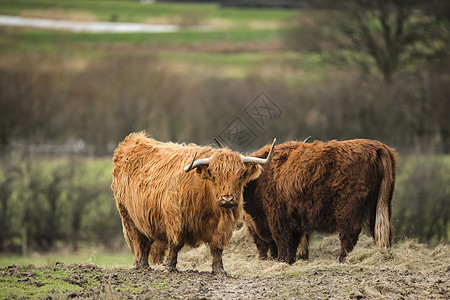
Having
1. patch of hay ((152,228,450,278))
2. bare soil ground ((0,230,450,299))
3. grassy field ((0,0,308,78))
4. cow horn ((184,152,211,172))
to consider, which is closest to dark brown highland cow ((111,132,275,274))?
cow horn ((184,152,211,172))

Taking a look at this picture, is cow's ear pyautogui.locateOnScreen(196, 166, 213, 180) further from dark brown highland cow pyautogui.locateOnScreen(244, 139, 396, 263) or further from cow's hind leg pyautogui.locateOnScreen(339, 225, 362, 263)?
cow's hind leg pyautogui.locateOnScreen(339, 225, 362, 263)

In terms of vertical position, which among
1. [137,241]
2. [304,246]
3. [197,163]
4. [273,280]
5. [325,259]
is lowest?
[325,259]

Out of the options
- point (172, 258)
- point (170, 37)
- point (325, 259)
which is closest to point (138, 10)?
point (170, 37)

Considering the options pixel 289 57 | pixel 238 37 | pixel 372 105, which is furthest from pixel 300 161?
pixel 238 37

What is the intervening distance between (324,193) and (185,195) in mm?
2336

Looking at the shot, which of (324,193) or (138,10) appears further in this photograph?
(138,10)

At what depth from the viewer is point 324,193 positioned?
381 inches

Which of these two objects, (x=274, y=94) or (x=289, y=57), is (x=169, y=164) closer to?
(x=274, y=94)

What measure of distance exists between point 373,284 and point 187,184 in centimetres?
293

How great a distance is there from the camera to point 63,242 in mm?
22094

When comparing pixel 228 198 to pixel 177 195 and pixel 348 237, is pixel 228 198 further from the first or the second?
pixel 348 237

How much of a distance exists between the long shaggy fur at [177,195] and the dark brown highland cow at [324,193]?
1263mm

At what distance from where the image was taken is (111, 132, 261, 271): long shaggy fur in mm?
8578

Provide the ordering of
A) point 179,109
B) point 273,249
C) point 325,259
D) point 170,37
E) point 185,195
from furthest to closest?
point 170,37 → point 179,109 → point 273,249 → point 325,259 → point 185,195
